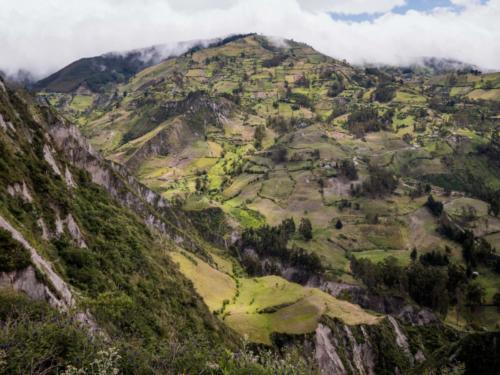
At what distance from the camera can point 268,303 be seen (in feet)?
284

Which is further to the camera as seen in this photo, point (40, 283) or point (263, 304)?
point (263, 304)

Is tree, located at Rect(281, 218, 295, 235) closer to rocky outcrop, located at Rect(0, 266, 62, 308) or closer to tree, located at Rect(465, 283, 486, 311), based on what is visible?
tree, located at Rect(465, 283, 486, 311)

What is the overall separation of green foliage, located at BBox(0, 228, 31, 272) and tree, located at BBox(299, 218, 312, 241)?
136 meters

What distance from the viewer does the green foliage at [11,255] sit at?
2922 cm

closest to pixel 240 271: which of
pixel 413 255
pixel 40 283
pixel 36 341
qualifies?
pixel 413 255

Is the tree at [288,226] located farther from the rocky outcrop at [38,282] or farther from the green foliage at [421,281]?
the rocky outcrop at [38,282]

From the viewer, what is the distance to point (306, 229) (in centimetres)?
16550

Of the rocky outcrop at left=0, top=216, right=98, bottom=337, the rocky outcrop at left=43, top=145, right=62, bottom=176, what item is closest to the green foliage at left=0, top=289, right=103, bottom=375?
the rocky outcrop at left=0, top=216, right=98, bottom=337

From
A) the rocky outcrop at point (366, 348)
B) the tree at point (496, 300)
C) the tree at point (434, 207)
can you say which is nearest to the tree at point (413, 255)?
the tree at point (496, 300)

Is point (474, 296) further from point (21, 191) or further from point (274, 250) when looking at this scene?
point (21, 191)

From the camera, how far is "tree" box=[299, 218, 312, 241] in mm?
162000

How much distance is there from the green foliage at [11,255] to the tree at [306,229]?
136 metres

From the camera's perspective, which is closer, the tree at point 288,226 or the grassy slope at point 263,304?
the grassy slope at point 263,304

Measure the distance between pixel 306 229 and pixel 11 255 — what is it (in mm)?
141303
